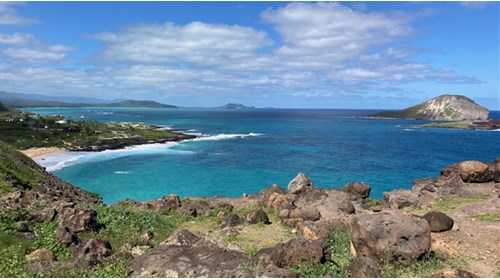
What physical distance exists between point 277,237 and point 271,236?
52 centimetres

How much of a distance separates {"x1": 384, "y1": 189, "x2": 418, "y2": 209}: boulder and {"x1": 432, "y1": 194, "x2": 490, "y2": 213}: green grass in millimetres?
2012

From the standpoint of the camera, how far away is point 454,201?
3378cm

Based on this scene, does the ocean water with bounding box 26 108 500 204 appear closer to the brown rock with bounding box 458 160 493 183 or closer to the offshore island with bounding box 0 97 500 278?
the brown rock with bounding box 458 160 493 183

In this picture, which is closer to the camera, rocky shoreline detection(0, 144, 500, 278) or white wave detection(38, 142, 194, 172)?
rocky shoreline detection(0, 144, 500, 278)

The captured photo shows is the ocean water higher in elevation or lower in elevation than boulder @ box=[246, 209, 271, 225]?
lower

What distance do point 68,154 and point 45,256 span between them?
93835 mm

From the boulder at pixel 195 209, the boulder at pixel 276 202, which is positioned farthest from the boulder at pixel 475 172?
the boulder at pixel 195 209

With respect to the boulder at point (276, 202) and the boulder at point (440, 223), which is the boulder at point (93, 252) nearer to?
the boulder at point (276, 202)

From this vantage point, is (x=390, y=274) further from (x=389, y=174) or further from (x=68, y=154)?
(x=68, y=154)

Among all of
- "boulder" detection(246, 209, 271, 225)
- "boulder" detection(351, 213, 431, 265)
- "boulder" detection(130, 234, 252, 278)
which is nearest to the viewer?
"boulder" detection(130, 234, 252, 278)

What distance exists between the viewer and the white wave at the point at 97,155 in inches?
3426

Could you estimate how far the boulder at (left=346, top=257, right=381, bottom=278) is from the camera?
15.5 m

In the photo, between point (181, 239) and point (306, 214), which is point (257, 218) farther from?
point (181, 239)

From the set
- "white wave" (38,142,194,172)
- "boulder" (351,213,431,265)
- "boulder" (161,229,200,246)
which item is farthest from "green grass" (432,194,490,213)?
"white wave" (38,142,194,172)
